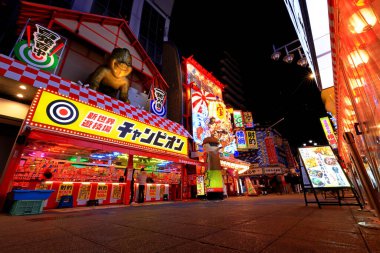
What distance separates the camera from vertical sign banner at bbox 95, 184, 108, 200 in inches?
292

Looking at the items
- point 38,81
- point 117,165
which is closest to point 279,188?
point 117,165

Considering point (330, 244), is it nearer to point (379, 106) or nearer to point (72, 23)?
point (379, 106)

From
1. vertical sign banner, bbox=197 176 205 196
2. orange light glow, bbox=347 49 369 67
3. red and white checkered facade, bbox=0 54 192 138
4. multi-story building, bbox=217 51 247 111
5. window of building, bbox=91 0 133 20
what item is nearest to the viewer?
orange light glow, bbox=347 49 369 67

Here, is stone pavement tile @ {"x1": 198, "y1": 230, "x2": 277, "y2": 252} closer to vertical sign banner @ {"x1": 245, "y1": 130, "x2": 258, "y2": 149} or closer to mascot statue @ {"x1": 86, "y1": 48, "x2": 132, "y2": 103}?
mascot statue @ {"x1": 86, "y1": 48, "x2": 132, "y2": 103}

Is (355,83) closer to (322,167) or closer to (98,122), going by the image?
(322,167)

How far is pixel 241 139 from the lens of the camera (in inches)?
679

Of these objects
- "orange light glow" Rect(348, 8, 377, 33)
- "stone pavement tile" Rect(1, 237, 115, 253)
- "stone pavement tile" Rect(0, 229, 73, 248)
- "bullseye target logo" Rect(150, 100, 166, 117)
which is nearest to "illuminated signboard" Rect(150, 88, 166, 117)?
"bullseye target logo" Rect(150, 100, 166, 117)

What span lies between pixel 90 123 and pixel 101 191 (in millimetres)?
3356

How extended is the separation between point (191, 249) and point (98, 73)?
7991 mm

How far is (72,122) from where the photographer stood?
18.8 ft

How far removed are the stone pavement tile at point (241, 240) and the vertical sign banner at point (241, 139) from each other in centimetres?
1575

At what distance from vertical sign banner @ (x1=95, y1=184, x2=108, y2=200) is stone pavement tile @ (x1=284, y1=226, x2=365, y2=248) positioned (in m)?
7.81

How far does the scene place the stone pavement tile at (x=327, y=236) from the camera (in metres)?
1.47

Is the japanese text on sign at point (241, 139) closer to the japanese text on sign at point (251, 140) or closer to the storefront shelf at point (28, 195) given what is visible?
the japanese text on sign at point (251, 140)
